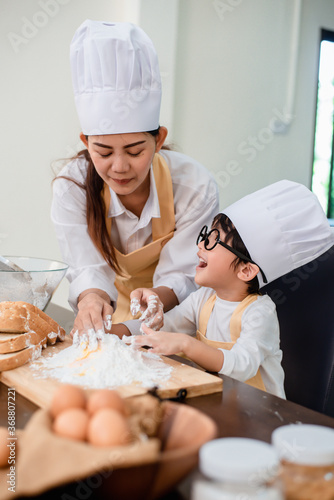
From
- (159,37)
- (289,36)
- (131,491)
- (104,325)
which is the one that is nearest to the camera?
(131,491)

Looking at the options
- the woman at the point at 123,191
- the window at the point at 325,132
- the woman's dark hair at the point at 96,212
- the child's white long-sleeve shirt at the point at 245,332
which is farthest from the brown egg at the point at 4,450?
the window at the point at 325,132

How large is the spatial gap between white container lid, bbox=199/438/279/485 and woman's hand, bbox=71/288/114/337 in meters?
0.72

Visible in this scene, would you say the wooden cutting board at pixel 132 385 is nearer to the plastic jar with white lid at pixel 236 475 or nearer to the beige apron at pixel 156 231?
the plastic jar with white lid at pixel 236 475

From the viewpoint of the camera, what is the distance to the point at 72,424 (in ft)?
1.75

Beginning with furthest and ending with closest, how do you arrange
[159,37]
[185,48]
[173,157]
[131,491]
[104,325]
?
1. [185,48]
2. [159,37]
3. [173,157]
4. [104,325]
5. [131,491]

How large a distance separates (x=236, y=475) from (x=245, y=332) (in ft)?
2.97

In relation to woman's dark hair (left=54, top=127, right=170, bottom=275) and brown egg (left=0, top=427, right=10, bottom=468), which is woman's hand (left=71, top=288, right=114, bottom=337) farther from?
brown egg (left=0, top=427, right=10, bottom=468)

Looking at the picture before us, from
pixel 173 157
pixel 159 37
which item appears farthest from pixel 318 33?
pixel 173 157

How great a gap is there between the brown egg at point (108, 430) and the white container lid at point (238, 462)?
8 cm

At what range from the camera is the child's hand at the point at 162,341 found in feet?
3.76

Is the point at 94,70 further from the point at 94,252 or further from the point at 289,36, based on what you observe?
the point at 289,36

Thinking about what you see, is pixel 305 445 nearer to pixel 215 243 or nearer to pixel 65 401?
pixel 65 401

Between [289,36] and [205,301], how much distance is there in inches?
122

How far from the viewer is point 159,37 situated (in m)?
3.37
